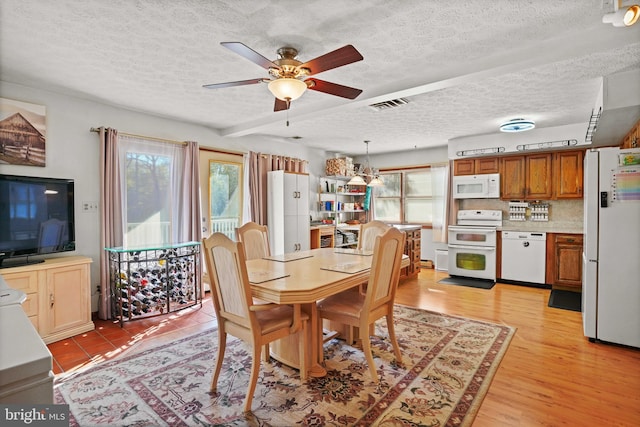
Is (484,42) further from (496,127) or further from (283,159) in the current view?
(283,159)

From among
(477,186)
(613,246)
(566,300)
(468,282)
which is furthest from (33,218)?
(566,300)

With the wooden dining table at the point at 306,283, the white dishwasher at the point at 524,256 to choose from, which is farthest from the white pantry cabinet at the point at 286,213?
the white dishwasher at the point at 524,256

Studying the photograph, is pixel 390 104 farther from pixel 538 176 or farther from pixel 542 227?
pixel 542 227

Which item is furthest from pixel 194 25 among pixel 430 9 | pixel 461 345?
pixel 461 345

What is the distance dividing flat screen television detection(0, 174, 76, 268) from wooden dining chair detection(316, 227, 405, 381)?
2.82m

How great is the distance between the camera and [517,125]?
4.52m

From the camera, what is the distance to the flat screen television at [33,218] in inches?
117

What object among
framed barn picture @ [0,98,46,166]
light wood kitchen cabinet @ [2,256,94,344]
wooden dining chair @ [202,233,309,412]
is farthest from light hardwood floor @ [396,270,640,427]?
framed barn picture @ [0,98,46,166]

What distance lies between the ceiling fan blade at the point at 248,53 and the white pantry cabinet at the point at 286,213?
329cm

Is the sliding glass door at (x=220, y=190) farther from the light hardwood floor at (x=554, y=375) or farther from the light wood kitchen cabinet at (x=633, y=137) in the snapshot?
the light wood kitchen cabinet at (x=633, y=137)

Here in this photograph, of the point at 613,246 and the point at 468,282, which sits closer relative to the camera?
the point at 613,246

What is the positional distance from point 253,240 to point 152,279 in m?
1.43

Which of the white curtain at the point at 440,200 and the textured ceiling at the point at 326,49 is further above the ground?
the textured ceiling at the point at 326,49

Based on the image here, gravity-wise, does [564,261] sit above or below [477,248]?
below
